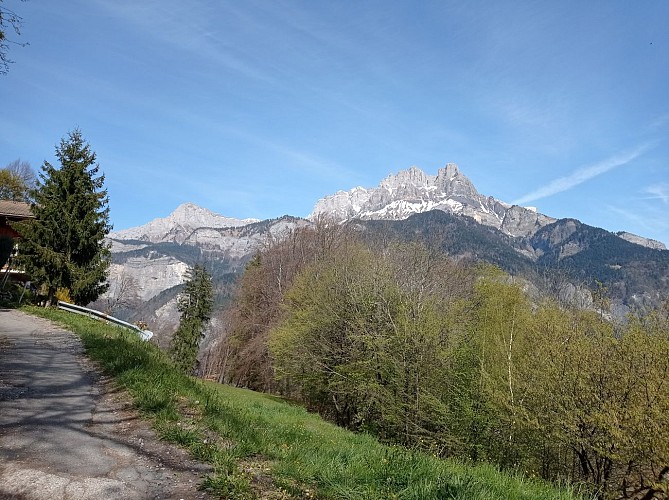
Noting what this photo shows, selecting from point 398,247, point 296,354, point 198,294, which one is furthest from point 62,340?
point 198,294

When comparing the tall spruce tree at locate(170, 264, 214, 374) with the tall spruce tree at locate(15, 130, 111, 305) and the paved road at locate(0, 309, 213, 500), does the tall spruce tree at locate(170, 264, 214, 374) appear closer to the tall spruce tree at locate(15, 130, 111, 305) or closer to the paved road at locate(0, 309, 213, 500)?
the tall spruce tree at locate(15, 130, 111, 305)

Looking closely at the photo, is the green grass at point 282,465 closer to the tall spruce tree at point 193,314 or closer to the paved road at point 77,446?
the paved road at point 77,446

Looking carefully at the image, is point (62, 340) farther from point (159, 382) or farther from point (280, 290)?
point (280, 290)

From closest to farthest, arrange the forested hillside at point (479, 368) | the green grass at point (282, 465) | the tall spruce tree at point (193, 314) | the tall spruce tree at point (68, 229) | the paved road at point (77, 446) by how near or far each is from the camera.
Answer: the paved road at point (77, 446), the green grass at point (282, 465), the forested hillside at point (479, 368), the tall spruce tree at point (68, 229), the tall spruce tree at point (193, 314)

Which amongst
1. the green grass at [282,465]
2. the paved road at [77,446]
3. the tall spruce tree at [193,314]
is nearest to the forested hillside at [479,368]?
the green grass at [282,465]

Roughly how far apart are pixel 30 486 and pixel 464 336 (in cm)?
1923

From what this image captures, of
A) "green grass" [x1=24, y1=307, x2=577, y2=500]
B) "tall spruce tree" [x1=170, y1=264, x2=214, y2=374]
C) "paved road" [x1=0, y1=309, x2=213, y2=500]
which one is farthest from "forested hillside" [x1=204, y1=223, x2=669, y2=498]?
"tall spruce tree" [x1=170, y1=264, x2=214, y2=374]

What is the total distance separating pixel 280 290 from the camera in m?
38.3

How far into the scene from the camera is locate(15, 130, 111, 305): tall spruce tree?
22891 millimetres

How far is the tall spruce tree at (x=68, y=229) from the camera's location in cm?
2289

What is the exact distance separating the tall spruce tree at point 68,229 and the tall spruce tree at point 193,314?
84.5 feet

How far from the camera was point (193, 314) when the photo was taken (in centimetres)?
5181

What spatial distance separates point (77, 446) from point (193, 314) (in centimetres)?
4838

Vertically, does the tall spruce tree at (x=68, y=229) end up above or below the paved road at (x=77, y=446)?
above
